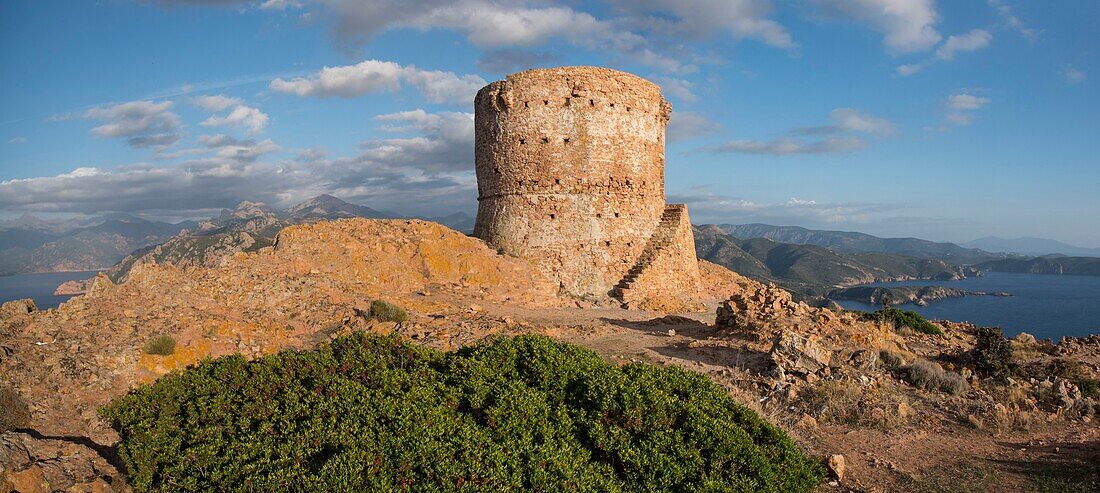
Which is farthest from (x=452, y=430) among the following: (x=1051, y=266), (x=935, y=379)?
(x=1051, y=266)

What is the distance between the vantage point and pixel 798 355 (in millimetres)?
9781

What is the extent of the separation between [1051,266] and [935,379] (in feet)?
591

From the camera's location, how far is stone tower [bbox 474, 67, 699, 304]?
18.1 meters

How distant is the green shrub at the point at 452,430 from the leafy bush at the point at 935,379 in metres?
5.25

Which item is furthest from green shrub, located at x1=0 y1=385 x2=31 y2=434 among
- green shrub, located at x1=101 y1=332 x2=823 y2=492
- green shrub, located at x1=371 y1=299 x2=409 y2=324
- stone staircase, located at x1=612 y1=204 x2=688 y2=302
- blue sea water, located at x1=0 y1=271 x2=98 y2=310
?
blue sea water, located at x1=0 y1=271 x2=98 y2=310

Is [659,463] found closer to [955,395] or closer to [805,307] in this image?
[955,395]

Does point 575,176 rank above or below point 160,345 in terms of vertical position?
above

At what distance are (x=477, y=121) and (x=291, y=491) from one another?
16.7 m

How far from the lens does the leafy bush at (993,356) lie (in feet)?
33.4

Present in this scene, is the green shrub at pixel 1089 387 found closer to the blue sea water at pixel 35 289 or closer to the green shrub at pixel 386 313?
the green shrub at pixel 386 313

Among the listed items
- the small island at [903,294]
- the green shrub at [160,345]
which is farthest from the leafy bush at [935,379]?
the small island at [903,294]

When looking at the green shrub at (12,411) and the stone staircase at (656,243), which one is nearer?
the green shrub at (12,411)

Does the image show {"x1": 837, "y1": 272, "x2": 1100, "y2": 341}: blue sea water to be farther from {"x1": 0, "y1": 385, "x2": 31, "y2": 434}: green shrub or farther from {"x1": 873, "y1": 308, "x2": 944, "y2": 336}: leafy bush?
{"x1": 0, "y1": 385, "x2": 31, "y2": 434}: green shrub

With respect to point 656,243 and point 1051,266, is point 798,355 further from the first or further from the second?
point 1051,266
